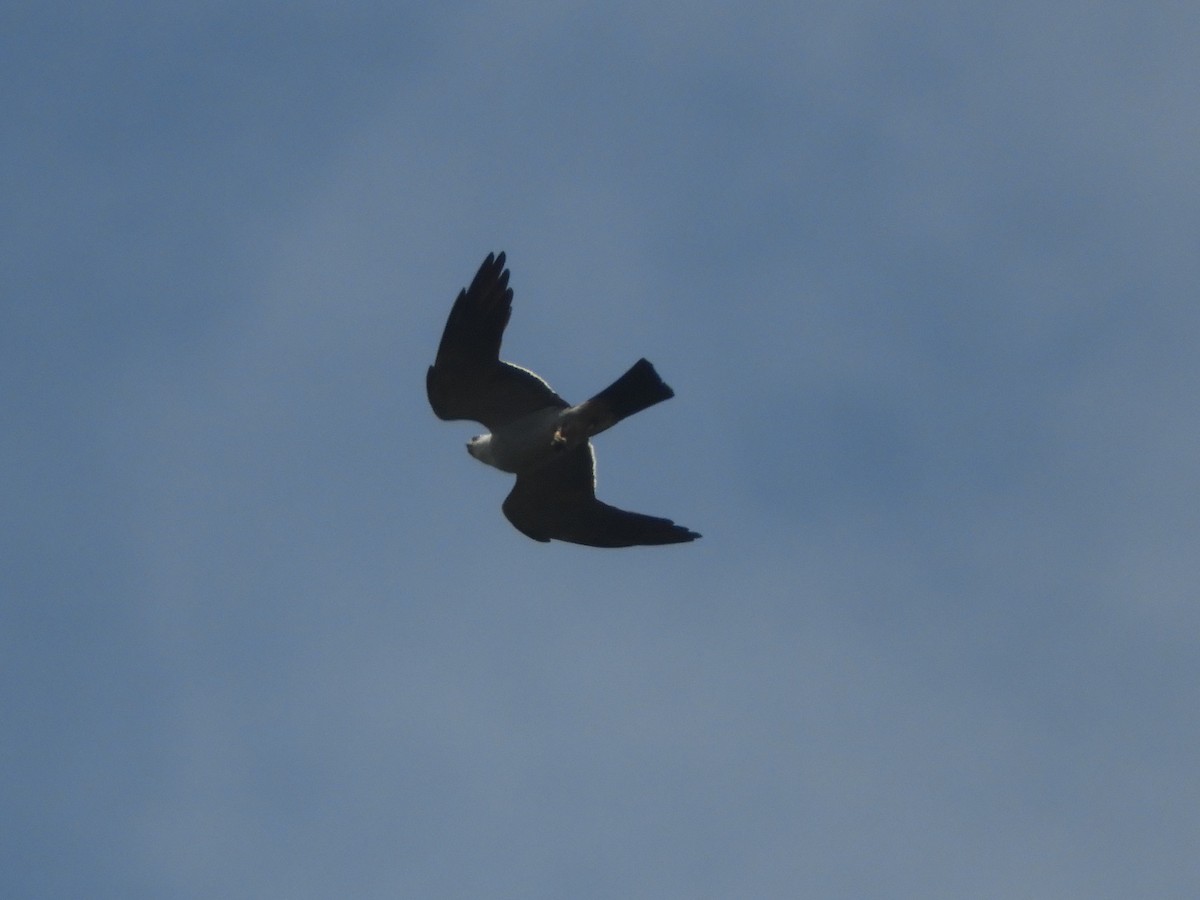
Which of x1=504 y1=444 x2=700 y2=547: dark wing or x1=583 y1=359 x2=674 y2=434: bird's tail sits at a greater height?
x1=583 y1=359 x2=674 y2=434: bird's tail

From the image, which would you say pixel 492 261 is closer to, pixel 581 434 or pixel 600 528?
pixel 581 434

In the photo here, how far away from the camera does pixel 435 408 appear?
64.5 feet

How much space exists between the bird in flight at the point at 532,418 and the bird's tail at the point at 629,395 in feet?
0.03

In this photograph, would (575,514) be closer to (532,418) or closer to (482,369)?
(532,418)

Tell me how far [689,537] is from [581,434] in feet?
6.16

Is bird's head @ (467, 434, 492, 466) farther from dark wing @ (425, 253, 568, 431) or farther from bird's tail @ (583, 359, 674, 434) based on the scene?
bird's tail @ (583, 359, 674, 434)

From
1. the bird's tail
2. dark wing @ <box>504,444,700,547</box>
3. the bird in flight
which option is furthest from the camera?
dark wing @ <box>504,444,700,547</box>

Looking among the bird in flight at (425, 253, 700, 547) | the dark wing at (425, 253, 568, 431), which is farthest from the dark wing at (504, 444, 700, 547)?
the dark wing at (425, 253, 568, 431)

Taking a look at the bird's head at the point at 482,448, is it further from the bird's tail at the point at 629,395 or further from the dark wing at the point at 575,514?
the bird's tail at the point at 629,395

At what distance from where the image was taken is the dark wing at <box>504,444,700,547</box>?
19.7 m

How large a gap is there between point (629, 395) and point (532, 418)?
1.50 metres

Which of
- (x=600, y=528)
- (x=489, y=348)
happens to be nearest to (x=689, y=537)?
(x=600, y=528)

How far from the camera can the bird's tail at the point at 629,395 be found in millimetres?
18281

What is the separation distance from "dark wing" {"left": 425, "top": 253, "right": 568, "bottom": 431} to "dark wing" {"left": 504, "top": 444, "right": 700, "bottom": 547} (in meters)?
→ 0.74
